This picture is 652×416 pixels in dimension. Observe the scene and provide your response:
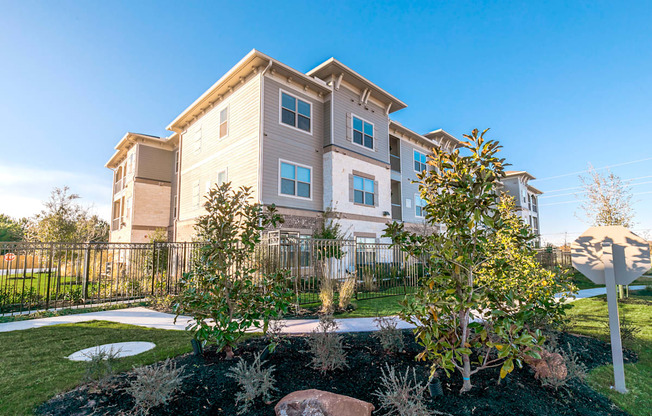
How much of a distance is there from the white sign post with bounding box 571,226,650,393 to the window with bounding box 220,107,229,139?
14746 mm

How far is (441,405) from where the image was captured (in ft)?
9.18

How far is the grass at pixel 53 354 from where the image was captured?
131 inches

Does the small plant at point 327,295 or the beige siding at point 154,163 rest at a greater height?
the beige siding at point 154,163

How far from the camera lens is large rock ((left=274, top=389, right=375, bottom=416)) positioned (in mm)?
2601

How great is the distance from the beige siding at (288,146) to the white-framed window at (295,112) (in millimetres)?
184

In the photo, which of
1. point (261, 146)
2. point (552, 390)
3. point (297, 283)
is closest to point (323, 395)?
point (552, 390)

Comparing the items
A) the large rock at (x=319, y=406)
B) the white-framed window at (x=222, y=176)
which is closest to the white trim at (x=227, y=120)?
the white-framed window at (x=222, y=176)

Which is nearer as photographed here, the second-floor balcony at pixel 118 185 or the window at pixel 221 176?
the window at pixel 221 176

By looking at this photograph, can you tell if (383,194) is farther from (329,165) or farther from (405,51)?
(405,51)

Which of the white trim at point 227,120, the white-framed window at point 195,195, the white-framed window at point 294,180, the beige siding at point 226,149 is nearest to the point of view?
the beige siding at point 226,149

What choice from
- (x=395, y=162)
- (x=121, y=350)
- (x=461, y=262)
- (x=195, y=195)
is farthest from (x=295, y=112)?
(x=461, y=262)

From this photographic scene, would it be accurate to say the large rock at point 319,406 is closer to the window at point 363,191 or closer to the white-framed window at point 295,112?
the white-framed window at point 295,112

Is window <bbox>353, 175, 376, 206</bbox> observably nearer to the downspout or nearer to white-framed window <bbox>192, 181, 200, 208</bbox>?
the downspout

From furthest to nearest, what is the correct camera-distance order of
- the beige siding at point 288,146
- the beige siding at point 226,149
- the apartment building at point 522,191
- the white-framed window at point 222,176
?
1. the apartment building at point 522,191
2. the white-framed window at point 222,176
3. the beige siding at point 226,149
4. the beige siding at point 288,146
